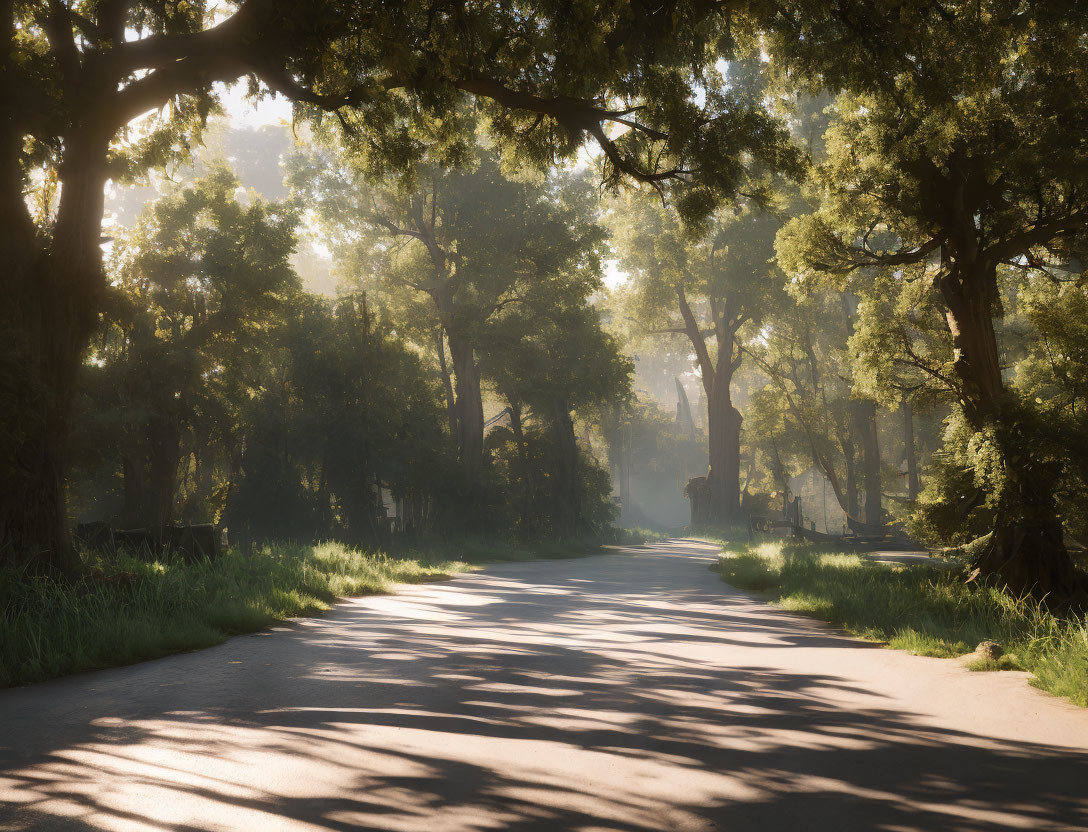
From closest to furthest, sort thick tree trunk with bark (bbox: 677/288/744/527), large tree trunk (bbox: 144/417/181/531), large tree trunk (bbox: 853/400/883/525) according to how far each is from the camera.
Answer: large tree trunk (bbox: 144/417/181/531)
large tree trunk (bbox: 853/400/883/525)
thick tree trunk with bark (bbox: 677/288/744/527)

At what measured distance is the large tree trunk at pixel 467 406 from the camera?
34.1 metres

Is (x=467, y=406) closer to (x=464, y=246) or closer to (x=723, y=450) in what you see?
(x=464, y=246)

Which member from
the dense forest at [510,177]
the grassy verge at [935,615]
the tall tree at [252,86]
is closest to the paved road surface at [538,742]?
the grassy verge at [935,615]

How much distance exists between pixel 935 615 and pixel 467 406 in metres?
26.3

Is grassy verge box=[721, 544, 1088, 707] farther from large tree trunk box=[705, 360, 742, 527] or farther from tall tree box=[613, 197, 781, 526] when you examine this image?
large tree trunk box=[705, 360, 742, 527]

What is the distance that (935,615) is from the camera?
977cm

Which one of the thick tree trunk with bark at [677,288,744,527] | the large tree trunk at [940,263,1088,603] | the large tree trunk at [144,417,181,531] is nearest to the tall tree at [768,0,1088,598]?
the large tree trunk at [940,263,1088,603]

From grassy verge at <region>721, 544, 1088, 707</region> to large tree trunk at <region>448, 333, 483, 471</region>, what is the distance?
18.8 metres

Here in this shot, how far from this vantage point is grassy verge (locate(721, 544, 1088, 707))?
6305 millimetres

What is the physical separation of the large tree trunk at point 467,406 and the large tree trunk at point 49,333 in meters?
22.9

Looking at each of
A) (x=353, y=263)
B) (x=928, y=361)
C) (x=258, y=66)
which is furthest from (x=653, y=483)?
(x=258, y=66)

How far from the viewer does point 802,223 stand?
45.8ft

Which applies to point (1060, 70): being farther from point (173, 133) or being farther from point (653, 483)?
point (653, 483)

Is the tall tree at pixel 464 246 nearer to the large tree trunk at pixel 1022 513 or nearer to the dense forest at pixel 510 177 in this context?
the dense forest at pixel 510 177
